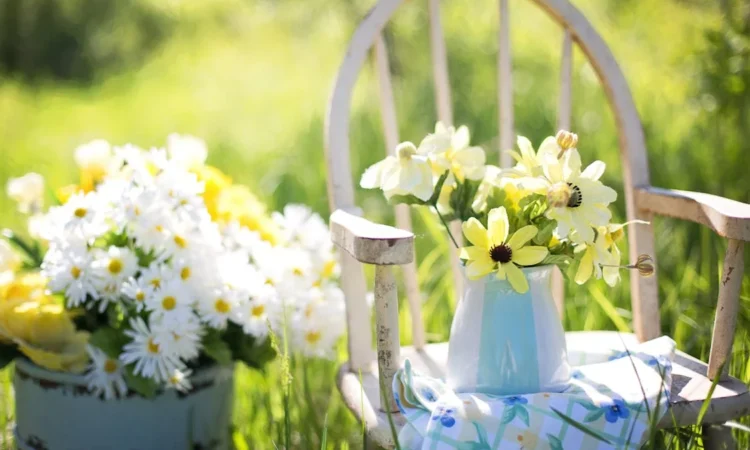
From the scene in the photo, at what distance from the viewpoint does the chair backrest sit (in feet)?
3.58

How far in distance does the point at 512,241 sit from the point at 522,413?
180 mm

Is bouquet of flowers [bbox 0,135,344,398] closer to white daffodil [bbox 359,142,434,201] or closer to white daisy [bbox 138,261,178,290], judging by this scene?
white daisy [bbox 138,261,178,290]

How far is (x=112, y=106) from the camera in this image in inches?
154

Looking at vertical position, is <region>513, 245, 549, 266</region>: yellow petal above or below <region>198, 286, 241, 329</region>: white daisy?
above

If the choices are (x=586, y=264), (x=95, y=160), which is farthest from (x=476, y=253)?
(x=95, y=160)

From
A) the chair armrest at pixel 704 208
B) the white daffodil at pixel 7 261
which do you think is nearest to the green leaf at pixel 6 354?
the white daffodil at pixel 7 261

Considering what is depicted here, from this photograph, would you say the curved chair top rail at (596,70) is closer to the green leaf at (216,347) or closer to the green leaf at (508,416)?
the green leaf at (216,347)

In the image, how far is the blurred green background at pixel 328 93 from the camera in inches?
64.5

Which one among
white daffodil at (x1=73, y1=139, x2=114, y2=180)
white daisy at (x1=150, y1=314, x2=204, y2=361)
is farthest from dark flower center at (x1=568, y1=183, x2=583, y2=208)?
white daffodil at (x1=73, y1=139, x2=114, y2=180)

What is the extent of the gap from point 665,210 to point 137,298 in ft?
2.42

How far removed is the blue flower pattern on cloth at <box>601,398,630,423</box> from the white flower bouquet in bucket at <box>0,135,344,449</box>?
0.48 meters

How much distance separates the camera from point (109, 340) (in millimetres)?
1142

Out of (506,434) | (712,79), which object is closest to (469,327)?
(506,434)

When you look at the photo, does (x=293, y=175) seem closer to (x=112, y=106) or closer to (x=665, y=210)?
(x=665, y=210)
